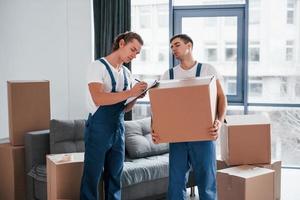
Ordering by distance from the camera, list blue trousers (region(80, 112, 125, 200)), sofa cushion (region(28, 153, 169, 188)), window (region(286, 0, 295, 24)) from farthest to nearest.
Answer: window (region(286, 0, 295, 24)), sofa cushion (region(28, 153, 169, 188)), blue trousers (region(80, 112, 125, 200))

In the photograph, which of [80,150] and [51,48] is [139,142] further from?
[51,48]

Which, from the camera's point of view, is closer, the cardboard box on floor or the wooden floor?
the cardboard box on floor

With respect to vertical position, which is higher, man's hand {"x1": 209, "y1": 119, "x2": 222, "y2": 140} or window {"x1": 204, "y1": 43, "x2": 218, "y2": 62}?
window {"x1": 204, "y1": 43, "x2": 218, "y2": 62}

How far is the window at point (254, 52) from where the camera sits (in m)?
4.88

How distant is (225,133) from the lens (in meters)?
3.17

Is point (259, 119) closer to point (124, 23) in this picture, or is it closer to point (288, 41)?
point (288, 41)

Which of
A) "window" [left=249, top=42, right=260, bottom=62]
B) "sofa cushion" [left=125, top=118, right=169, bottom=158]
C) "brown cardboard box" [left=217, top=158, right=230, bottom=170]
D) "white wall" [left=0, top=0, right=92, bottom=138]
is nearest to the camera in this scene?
"brown cardboard box" [left=217, top=158, right=230, bottom=170]

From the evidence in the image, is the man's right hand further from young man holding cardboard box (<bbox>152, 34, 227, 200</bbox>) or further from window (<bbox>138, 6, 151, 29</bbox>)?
window (<bbox>138, 6, 151, 29</bbox>)

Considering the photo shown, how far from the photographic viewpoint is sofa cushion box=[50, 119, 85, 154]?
3.54 meters

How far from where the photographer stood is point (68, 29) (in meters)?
4.81

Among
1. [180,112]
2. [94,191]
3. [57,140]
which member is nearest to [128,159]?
[57,140]

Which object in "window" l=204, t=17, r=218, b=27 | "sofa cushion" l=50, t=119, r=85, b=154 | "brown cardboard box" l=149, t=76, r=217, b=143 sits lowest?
"sofa cushion" l=50, t=119, r=85, b=154

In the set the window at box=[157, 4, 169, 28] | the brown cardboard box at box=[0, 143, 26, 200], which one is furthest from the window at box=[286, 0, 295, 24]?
the brown cardboard box at box=[0, 143, 26, 200]

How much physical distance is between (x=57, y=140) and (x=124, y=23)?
1.88 meters
